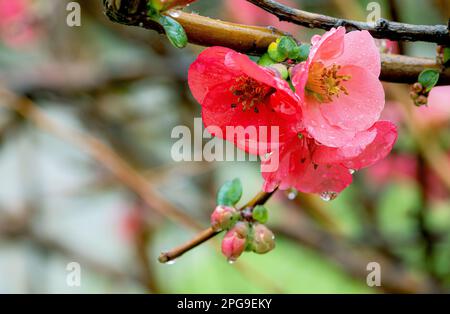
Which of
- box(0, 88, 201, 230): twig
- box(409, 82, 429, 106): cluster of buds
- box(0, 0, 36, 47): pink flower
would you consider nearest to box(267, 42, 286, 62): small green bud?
box(409, 82, 429, 106): cluster of buds

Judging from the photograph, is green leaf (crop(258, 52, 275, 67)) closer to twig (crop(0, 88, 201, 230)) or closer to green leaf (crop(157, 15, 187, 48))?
green leaf (crop(157, 15, 187, 48))

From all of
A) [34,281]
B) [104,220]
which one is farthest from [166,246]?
[34,281]

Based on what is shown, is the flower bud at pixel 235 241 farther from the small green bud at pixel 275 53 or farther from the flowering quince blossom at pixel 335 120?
the small green bud at pixel 275 53

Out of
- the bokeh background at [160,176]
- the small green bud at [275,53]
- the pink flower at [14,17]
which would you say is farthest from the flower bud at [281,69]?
the pink flower at [14,17]

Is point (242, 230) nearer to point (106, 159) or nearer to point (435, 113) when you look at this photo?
point (106, 159)

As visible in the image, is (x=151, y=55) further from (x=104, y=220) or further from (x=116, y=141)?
(x=104, y=220)

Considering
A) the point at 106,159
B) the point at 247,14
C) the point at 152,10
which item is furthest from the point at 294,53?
the point at 247,14
